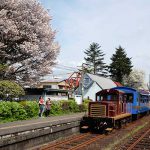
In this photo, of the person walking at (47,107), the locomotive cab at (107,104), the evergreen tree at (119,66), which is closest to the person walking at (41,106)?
the person walking at (47,107)

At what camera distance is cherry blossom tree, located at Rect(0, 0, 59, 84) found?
38250mm

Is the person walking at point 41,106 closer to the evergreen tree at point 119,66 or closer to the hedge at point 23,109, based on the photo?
the hedge at point 23,109

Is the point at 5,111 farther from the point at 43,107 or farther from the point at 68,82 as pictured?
the point at 68,82

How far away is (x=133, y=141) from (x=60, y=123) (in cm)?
536

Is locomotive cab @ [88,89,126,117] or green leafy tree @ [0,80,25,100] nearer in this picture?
locomotive cab @ [88,89,126,117]

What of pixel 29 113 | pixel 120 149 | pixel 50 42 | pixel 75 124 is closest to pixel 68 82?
pixel 50 42

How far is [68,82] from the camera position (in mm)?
81062

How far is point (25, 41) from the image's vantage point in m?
39.3

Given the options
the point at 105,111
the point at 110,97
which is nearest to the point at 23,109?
the point at 110,97

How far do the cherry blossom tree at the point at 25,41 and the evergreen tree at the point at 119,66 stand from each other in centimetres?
7414

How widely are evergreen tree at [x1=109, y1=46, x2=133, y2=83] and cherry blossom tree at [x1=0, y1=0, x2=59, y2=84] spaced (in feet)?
243

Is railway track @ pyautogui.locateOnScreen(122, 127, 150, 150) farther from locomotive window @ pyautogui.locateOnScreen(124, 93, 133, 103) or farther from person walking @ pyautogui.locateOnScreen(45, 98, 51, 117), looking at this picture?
person walking @ pyautogui.locateOnScreen(45, 98, 51, 117)

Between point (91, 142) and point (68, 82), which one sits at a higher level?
point (68, 82)

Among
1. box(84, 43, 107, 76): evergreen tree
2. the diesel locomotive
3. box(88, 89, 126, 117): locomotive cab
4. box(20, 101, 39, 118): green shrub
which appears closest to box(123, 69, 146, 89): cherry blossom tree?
box(84, 43, 107, 76): evergreen tree
